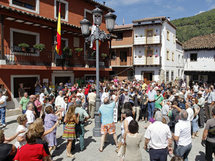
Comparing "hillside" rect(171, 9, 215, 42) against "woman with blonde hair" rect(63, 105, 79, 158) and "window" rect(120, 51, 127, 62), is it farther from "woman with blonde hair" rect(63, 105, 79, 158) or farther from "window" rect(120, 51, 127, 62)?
"woman with blonde hair" rect(63, 105, 79, 158)

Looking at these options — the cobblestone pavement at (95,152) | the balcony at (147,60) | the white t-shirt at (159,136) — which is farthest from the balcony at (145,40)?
the white t-shirt at (159,136)

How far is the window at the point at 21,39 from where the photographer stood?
11383 mm

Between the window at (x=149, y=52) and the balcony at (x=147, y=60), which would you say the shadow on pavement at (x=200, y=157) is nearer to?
the balcony at (x=147, y=60)

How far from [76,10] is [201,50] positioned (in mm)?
16067

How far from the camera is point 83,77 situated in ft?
54.9

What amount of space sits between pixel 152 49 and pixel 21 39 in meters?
17.7

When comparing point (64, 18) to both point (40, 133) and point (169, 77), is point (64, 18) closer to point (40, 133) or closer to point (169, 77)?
point (40, 133)

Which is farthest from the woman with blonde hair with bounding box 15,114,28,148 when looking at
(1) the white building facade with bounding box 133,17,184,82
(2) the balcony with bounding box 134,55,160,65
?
(2) the balcony with bounding box 134,55,160,65

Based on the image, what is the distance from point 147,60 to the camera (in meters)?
24.5

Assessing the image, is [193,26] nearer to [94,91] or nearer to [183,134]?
[94,91]

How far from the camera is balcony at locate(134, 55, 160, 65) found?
23.7m

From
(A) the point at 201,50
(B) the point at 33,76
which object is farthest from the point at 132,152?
(A) the point at 201,50

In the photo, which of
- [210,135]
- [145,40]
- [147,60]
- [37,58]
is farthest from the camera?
[147,60]

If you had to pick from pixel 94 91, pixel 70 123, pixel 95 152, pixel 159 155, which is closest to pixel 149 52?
pixel 94 91
